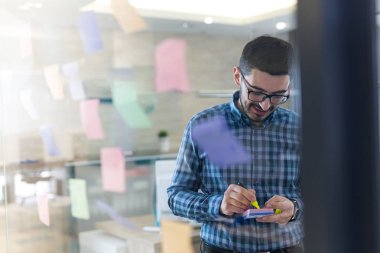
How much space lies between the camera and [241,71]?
36.9 inches

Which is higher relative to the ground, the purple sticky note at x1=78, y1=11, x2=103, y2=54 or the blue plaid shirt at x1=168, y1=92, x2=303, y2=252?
the purple sticky note at x1=78, y1=11, x2=103, y2=54

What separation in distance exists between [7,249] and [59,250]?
11.6 inches

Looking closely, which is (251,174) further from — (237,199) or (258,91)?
(258,91)

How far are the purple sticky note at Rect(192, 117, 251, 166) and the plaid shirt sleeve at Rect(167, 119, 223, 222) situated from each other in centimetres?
2

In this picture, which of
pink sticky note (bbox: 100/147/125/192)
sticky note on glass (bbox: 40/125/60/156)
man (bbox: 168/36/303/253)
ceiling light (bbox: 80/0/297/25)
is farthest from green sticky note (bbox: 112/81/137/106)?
man (bbox: 168/36/303/253)

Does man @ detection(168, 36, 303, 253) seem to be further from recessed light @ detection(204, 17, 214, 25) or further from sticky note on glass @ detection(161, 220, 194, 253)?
recessed light @ detection(204, 17, 214, 25)

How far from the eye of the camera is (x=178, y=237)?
116cm

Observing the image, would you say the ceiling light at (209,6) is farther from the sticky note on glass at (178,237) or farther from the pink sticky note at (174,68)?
the sticky note on glass at (178,237)

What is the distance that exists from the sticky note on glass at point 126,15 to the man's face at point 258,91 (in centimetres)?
60

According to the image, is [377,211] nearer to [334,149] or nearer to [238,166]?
[334,149]

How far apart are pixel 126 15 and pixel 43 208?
1534 millimetres

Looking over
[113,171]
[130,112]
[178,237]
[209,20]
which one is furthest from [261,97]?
[209,20]

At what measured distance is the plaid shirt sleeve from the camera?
A: 3.09ft

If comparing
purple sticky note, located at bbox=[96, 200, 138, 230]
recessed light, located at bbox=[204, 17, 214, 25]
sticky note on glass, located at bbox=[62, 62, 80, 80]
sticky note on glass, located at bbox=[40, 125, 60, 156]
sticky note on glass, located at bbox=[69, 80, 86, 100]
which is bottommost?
purple sticky note, located at bbox=[96, 200, 138, 230]
